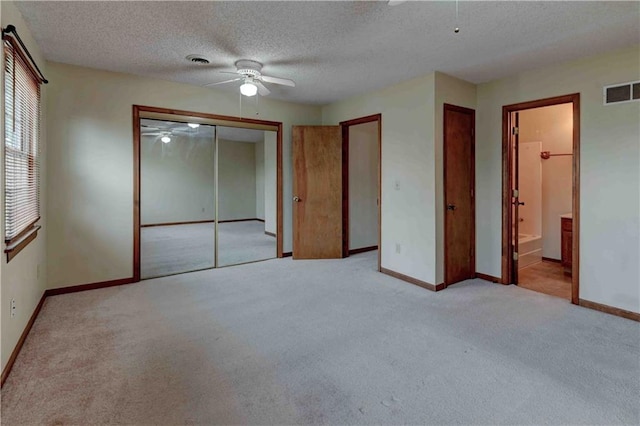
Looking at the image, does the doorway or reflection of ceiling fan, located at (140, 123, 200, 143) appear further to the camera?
the doorway

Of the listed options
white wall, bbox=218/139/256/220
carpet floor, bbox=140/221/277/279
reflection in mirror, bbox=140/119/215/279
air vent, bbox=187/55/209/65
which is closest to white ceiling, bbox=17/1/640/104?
air vent, bbox=187/55/209/65

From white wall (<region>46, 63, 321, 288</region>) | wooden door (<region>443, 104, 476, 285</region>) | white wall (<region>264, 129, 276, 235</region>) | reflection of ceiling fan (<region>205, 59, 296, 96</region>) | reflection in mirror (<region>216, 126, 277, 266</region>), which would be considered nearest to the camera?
reflection of ceiling fan (<region>205, 59, 296, 96</region>)

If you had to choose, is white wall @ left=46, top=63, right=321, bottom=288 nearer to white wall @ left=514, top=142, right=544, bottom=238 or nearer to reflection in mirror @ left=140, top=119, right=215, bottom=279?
reflection in mirror @ left=140, top=119, right=215, bottom=279

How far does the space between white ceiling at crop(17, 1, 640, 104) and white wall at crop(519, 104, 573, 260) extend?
1.93m

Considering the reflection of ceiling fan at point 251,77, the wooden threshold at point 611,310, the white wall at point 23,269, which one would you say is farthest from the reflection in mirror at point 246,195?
the wooden threshold at point 611,310

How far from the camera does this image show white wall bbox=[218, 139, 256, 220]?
518 cm

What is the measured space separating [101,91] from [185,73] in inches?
37.0

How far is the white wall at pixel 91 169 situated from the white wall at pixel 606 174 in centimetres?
449

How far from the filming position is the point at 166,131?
454 centimetres

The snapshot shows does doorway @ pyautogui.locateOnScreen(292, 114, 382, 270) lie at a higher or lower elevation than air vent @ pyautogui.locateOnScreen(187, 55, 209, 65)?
lower

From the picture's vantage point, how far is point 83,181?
3.76 meters

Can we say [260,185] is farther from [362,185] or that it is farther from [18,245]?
[18,245]

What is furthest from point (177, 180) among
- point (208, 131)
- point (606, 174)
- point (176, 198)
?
point (606, 174)

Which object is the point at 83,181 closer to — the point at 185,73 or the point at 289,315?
the point at 185,73
